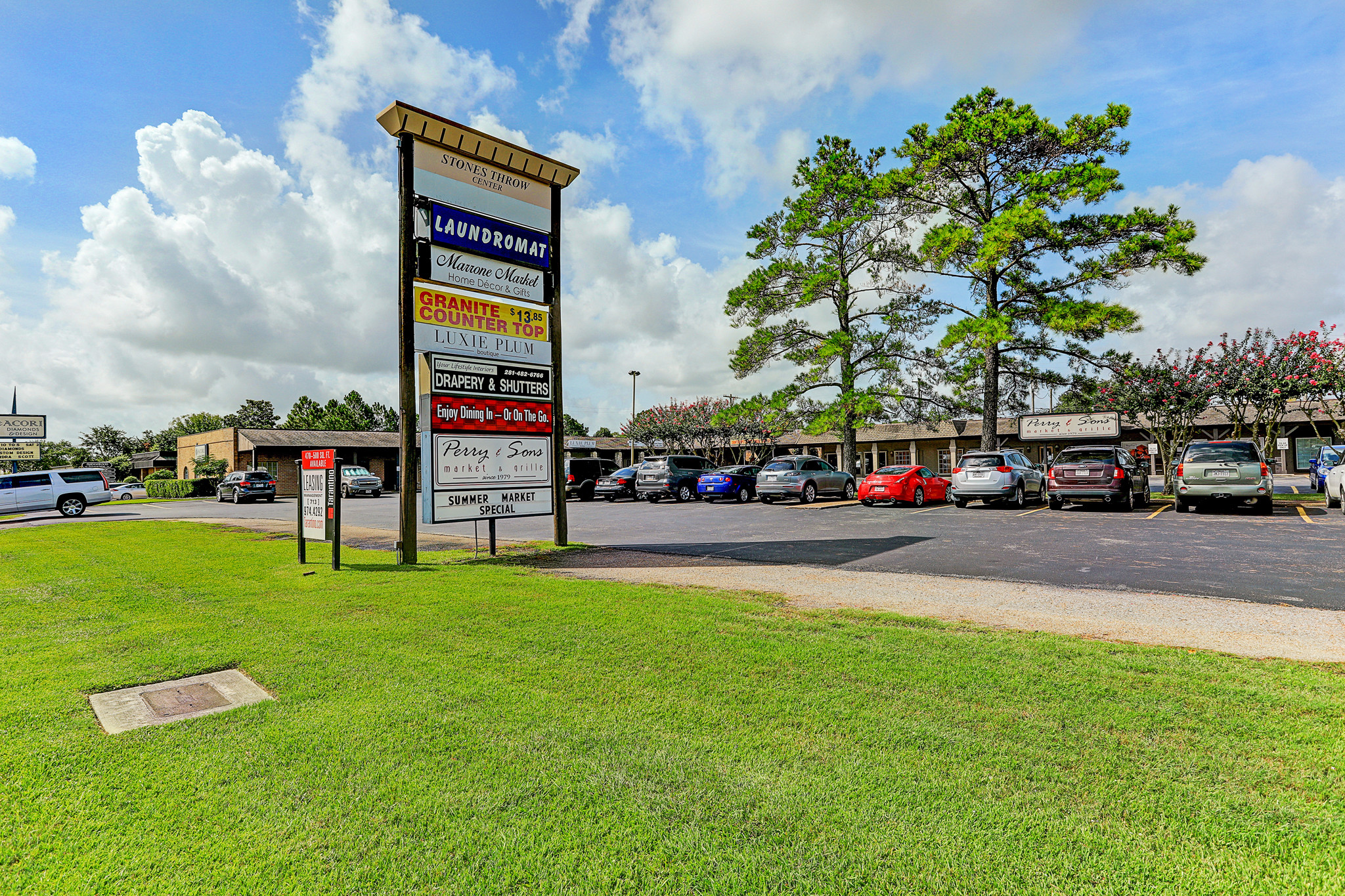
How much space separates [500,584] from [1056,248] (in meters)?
23.7

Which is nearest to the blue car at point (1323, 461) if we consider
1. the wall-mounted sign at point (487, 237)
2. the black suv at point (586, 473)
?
the wall-mounted sign at point (487, 237)

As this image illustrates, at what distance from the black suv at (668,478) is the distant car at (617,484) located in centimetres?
95

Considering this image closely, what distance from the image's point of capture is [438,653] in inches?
193

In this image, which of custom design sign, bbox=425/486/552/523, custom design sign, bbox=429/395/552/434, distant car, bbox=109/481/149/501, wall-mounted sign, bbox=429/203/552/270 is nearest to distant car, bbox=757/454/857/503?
custom design sign, bbox=425/486/552/523

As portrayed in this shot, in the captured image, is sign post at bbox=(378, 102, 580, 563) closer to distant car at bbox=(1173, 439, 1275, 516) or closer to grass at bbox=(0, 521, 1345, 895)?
grass at bbox=(0, 521, 1345, 895)

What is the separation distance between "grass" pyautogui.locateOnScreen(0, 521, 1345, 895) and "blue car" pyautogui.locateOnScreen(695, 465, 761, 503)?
20859mm

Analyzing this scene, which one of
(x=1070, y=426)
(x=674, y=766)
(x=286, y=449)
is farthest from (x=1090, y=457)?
(x=286, y=449)

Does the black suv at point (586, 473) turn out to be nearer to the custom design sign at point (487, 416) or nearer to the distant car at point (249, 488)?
the distant car at point (249, 488)

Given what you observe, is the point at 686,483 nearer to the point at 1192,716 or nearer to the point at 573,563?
the point at 573,563

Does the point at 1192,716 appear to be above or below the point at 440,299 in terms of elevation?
below

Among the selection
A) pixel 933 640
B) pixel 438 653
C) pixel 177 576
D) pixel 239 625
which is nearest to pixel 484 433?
pixel 177 576

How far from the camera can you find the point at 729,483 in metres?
26.5

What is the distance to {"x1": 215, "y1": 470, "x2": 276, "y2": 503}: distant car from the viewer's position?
33.6 metres

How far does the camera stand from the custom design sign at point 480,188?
34.9ft
